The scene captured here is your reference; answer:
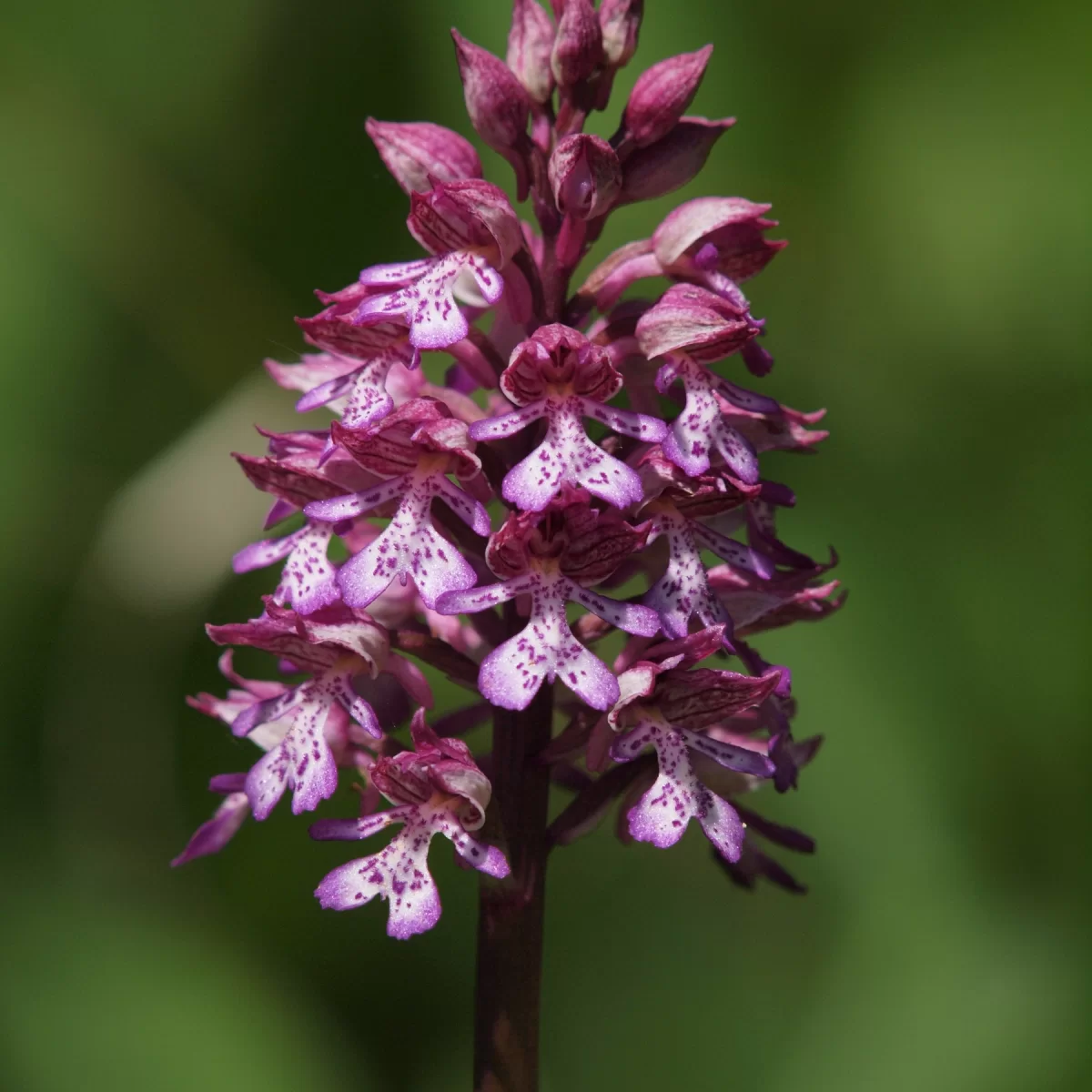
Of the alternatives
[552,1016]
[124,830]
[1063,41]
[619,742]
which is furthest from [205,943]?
[1063,41]

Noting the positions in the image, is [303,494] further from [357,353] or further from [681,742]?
[681,742]

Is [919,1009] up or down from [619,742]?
down

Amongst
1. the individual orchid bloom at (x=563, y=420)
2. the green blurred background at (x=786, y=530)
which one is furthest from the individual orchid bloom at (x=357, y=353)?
the green blurred background at (x=786, y=530)

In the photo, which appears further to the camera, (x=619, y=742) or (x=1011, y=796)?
(x=1011, y=796)

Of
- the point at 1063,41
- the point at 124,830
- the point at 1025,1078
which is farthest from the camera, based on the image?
the point at 1063,41

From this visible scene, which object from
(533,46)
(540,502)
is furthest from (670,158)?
(540,502)

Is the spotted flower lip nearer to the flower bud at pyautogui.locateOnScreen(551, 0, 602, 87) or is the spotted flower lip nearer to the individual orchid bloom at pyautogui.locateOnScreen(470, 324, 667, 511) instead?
the individual orchid bloom at pyautogui.locateOnScreen(470, 324, 667, 511)

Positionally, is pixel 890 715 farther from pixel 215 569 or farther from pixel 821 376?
pixel 215 569
